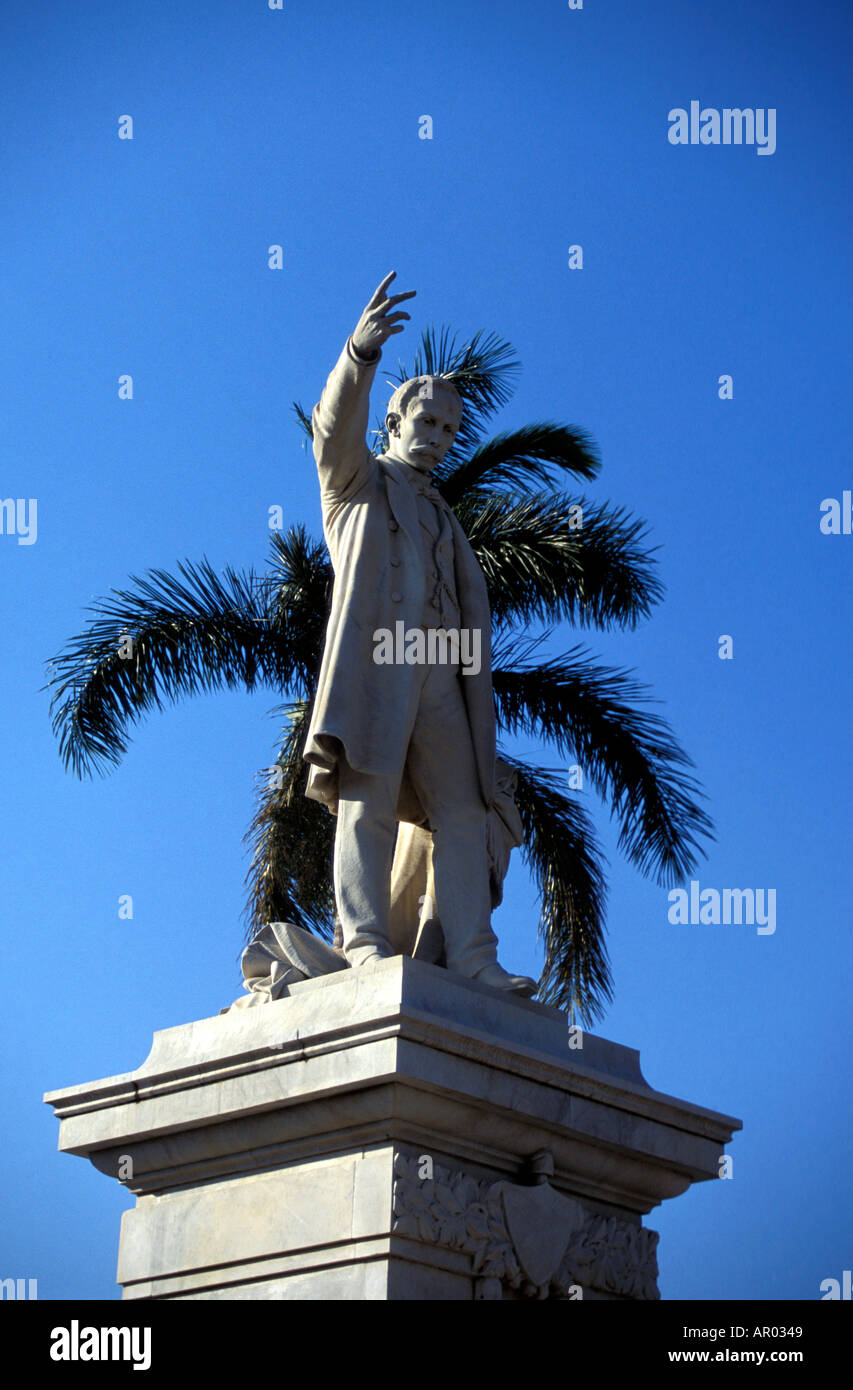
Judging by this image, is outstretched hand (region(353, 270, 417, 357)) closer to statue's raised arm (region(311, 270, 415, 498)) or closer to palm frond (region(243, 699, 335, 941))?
statue's raised arm (region(311, 270, 415, 498))

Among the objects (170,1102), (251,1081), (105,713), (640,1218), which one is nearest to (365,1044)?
(251,1081)

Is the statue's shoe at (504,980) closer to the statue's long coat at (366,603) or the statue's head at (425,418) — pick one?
the statue's long coat at (366,603)

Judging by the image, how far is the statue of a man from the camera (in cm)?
730

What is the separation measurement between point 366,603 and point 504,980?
156 centimetres

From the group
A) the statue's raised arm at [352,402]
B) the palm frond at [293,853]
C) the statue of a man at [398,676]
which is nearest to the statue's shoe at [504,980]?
the statue of a man at [398,676]

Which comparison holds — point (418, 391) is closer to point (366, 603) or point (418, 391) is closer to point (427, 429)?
point (427, 429)

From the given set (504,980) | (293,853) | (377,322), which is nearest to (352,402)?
(377,322)

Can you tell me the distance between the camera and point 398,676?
24.5 feet

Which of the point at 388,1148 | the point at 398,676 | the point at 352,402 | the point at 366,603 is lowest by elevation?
the point at 388,1148

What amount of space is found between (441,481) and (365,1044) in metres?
8.89

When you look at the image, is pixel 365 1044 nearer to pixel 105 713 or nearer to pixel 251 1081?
pixel 251 1081

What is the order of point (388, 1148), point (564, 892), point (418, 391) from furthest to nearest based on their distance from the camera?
point (564, 892)
point (418, 391)
point (388, 1148)

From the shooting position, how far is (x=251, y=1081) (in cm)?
671

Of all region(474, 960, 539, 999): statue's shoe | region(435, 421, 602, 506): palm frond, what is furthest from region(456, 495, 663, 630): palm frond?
region(474, 960, 539, 999): statue's shoe
